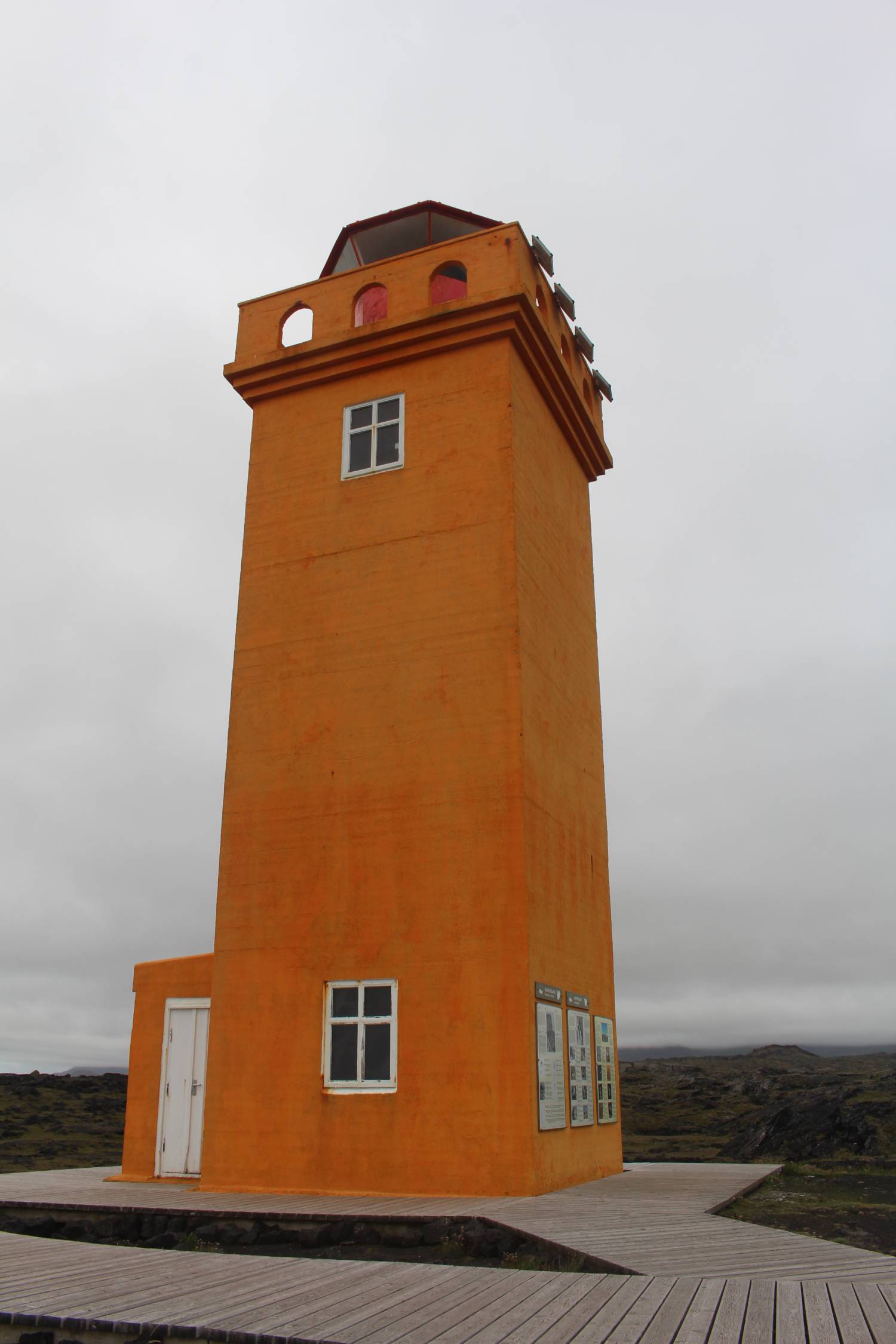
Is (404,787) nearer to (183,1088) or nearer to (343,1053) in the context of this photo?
(343,1053)

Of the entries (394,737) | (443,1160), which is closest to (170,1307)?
(443,1160)

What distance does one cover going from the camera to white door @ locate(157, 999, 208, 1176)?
44.9 ft

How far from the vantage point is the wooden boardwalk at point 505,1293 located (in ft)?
18.0

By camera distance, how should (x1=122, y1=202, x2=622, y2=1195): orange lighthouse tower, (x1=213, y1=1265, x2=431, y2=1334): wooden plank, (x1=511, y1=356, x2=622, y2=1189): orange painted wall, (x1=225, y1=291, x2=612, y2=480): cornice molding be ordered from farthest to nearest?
(x1=225, y1=291, x2=612, y2=480): cornice molding < (x1=511, y1=356, x2=622, y2=1189): orange painted wall < (x1=122, y1=202, x2=622, y2=1195): orange lighthouse tower < (x1=213, y1=1265, x2=431, y2=1334): wooden plank

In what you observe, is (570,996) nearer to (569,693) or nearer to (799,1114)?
(569,693)

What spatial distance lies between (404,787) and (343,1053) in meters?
3.18

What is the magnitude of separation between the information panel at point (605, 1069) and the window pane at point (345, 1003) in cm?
381

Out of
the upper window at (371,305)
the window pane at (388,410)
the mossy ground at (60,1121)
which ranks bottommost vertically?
the mossy ground at (60,1121)

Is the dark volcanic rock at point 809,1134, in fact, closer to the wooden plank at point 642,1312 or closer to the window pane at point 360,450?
the wooden plank at point 642,1312

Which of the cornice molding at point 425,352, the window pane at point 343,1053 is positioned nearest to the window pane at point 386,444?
the cornice molding at point 425,352

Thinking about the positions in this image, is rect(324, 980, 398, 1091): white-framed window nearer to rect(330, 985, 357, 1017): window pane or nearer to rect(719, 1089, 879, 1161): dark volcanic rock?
rect(330, 985, 357, 1017): window pane

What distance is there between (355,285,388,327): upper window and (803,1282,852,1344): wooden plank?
13.6 metres

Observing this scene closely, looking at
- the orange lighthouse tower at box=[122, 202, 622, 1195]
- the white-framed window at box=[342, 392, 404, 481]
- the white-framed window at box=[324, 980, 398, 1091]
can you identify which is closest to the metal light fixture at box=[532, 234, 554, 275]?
→ the orange lighthouse tower at box=[122, 202, 622, 1195]

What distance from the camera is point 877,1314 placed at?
5.65 meters
